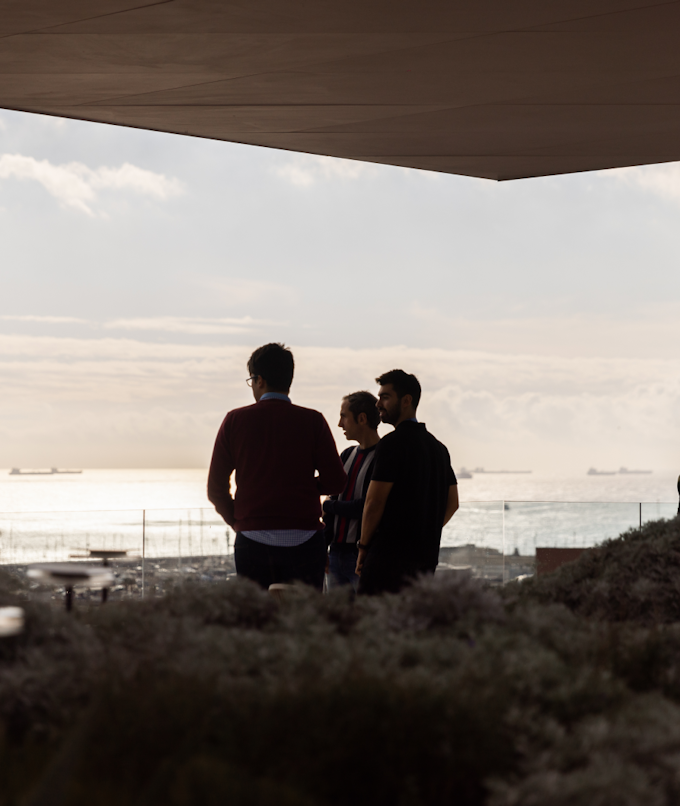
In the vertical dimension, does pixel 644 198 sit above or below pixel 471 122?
above

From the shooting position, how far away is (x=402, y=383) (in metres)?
3.74

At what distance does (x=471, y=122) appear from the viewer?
5762mm

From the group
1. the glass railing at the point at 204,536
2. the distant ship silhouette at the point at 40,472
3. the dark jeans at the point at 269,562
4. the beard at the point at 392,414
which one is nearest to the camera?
the dark jeans at the point at 269,562

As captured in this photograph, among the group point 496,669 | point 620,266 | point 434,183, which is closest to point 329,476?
point 496,669

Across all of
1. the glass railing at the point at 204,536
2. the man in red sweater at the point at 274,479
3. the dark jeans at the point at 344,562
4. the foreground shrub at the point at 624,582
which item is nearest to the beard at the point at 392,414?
the man in red sweater at the point at 274,479

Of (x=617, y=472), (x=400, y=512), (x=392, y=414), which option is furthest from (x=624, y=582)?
(x=617, y=472)

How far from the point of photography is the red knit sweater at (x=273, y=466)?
3123 millimetres

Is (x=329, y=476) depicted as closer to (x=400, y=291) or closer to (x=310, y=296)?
(x=400, y=291)

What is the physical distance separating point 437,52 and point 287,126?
1.76 meters

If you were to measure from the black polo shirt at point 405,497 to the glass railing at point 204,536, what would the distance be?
0.29 meters

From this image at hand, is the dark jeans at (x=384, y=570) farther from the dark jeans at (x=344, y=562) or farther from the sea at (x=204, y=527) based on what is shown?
the sea at (x=204, y=527)

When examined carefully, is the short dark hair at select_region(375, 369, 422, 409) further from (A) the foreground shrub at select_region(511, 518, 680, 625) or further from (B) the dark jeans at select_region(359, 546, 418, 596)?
(A) the foreground shrub at select_region(511, 518, 680, 625)

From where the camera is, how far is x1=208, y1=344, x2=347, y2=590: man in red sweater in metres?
3.11

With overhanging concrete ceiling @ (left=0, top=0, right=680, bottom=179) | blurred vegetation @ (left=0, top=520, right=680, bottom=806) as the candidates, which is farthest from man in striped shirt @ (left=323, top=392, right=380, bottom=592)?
overhanging concrete ceiling @ (left=0, top=0, right=680, bottom=179)
